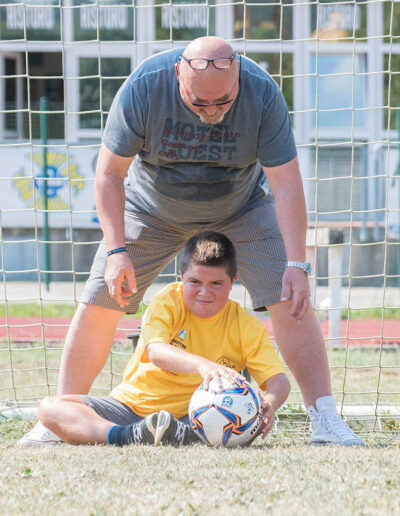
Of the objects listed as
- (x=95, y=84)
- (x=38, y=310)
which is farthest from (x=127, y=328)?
(x=95, y=84)

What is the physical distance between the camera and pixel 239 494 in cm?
235

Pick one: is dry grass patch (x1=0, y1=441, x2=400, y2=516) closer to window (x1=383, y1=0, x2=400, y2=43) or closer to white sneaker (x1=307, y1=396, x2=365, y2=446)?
white sneaker (x1=307, y1=396, x2=365, y2=446)

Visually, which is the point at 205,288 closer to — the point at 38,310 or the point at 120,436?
the point at 120,436

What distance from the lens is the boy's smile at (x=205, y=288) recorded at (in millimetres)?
3436

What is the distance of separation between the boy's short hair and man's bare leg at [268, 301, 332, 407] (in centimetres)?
32

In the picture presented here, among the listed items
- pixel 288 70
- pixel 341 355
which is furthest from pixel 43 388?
pixel 288 70

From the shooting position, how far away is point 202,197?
3549mm

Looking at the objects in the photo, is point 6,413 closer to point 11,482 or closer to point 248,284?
point 248,284

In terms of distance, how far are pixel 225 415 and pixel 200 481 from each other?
65cm

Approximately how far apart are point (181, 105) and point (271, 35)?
33.4 ft

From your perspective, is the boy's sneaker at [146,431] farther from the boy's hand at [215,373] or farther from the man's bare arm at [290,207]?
the man's bare arm at [290,207]

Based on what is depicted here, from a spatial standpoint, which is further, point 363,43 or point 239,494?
point 363,43

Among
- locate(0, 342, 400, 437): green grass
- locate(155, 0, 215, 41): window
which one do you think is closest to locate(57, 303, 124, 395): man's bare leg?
locate(0, 342, 400, 437): green grass

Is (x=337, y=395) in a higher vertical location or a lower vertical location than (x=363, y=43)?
lower
